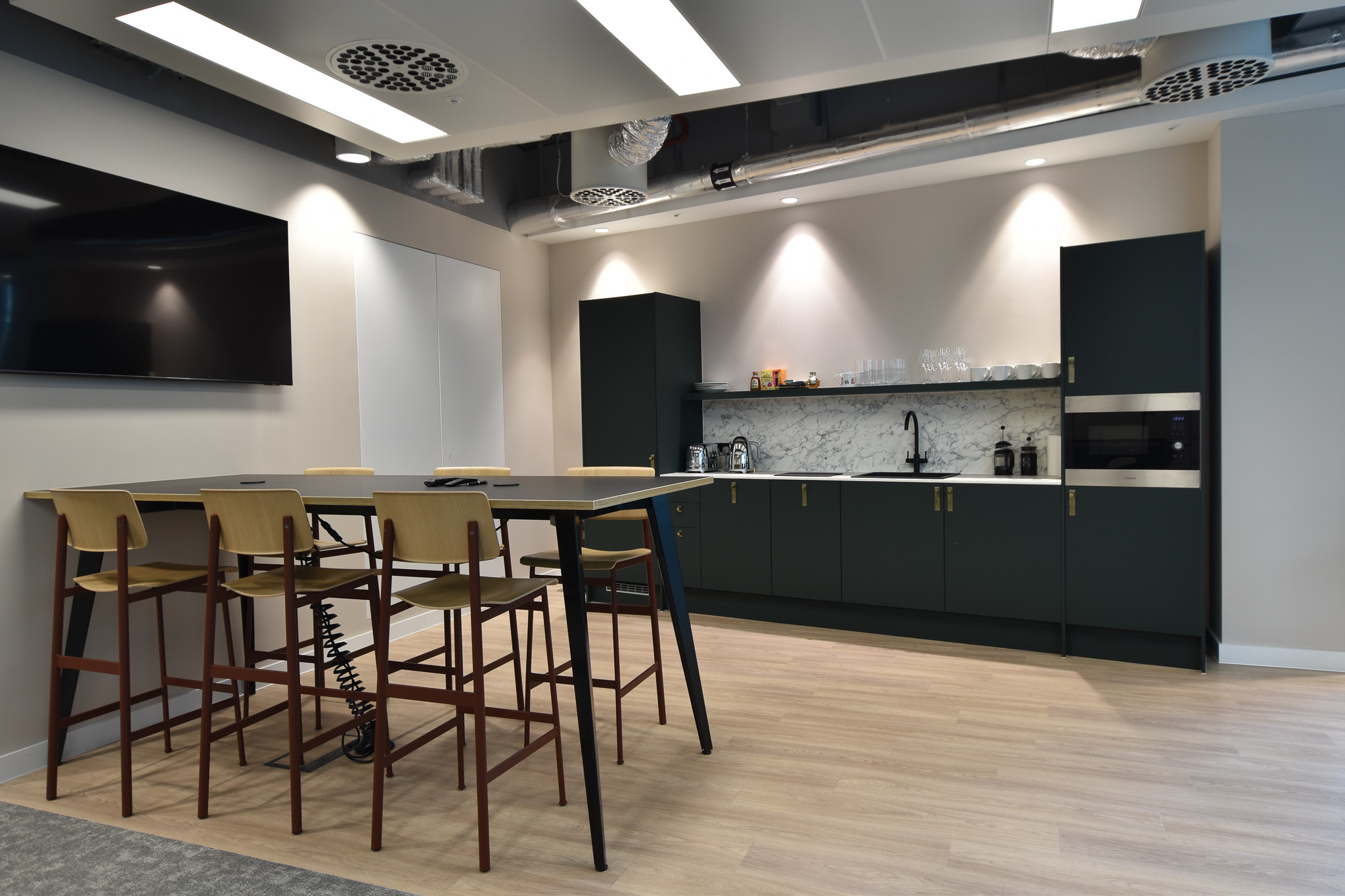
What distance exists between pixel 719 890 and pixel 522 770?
110 cm

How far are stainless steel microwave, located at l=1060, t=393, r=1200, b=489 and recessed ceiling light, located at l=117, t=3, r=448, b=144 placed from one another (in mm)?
3626

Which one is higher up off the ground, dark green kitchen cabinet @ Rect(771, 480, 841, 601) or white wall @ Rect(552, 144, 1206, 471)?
white wall @ Rect(552, 144, 1206, 471)

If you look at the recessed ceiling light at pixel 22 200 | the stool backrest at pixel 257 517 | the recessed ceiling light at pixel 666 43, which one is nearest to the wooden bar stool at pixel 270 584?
the stool backrest at pixel 257 517

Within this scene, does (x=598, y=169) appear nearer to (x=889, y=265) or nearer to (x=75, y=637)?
(x=889, y=265)

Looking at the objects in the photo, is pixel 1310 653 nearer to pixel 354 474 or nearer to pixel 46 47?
pixel 354 474

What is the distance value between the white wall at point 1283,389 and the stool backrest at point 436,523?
3915 mm

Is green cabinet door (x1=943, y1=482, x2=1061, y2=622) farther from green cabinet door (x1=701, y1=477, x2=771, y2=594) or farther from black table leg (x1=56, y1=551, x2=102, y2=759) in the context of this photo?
black table leg (x1=56, y1=551, x2=102, y2=759)

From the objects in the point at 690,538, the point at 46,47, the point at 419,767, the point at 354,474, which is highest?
the point at 46,47

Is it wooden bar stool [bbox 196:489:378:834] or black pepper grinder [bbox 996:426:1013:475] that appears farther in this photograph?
black pepper grinder [bbox 996:426:1013:475]

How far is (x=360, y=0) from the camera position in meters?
2.51

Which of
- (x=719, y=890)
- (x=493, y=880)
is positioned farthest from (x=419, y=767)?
(x=719, y=890)

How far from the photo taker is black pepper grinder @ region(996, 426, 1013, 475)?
4.93m

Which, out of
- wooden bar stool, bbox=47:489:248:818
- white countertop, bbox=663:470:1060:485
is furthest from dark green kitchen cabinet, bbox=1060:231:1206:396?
wooden bar stool, bbox=47:489:248:818

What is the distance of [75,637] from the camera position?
→ 3.21 metres
